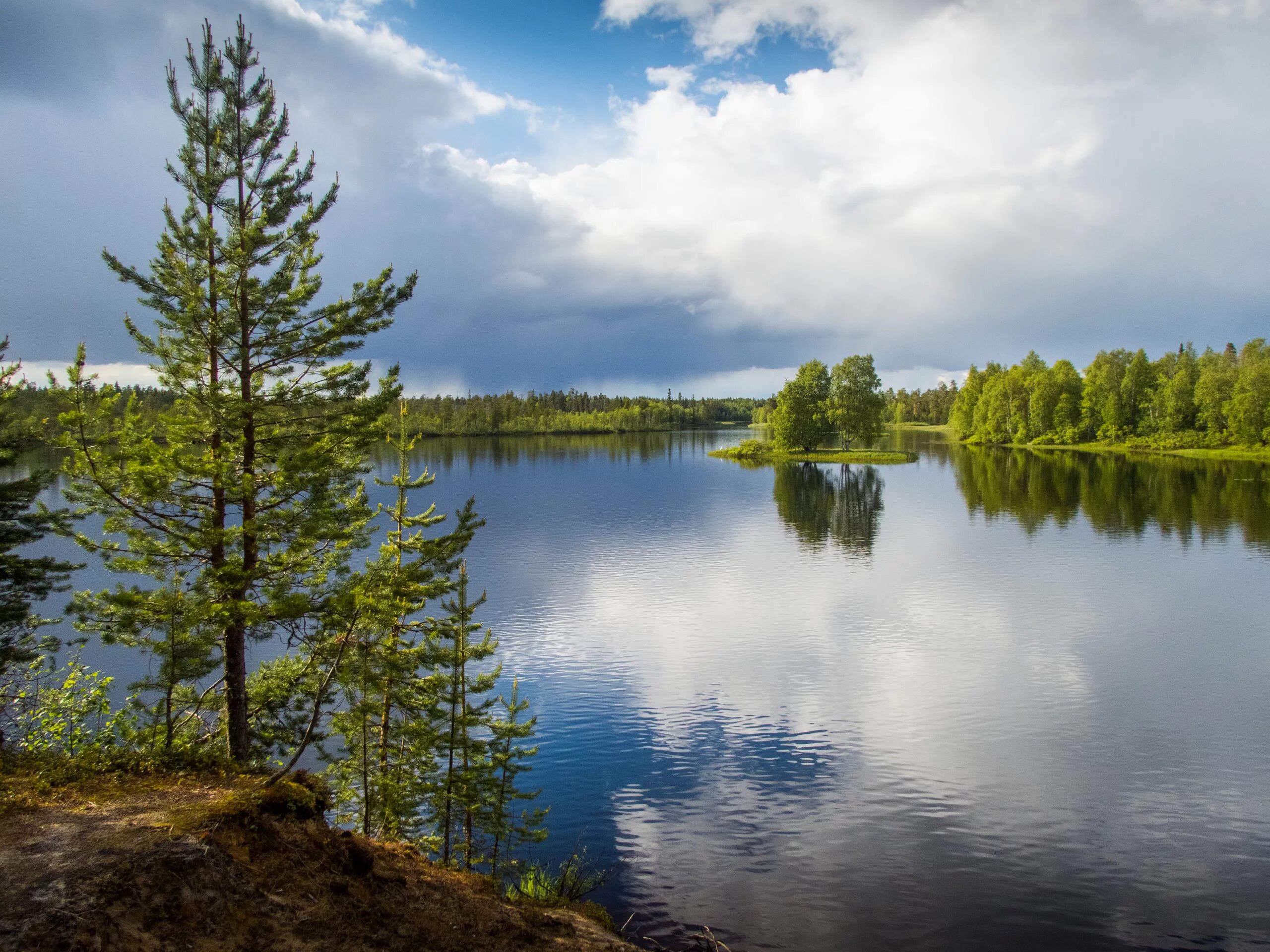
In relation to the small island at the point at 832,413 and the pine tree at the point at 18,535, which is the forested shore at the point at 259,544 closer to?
the pine tree at the point at 18,535

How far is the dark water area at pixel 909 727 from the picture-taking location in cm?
1394

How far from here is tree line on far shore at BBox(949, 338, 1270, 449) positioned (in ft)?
347

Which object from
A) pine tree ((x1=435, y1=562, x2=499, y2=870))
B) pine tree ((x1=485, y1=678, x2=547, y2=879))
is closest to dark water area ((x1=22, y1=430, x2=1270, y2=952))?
pine tree ((x1=485, y1=678, x2=547, y2=879))

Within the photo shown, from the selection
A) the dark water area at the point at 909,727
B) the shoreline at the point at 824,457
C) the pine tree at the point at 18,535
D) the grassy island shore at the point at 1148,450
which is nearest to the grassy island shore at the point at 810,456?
the shoreline at the point at 824,457

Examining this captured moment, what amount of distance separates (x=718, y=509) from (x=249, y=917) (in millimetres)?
59955

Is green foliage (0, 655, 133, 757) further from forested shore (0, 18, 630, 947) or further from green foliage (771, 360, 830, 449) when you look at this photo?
green foliage (771, 360, 830, 449)

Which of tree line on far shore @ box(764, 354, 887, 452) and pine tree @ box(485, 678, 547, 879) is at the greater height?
tree line on far shore @ box(764, 354, 887, 452)

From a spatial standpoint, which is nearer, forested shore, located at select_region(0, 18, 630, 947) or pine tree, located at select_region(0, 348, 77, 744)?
forested shore, located at select_region(0, 18, 630, 947)

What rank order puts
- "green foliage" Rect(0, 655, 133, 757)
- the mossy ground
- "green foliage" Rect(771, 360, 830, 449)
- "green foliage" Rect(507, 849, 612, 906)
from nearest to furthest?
the mossy ground, "green foliage" Rect(507, 849, 612, 906), "green foliage" Rect(0, 655, 133, 757), "green foliage" Rect(771, 360, 830, 449)

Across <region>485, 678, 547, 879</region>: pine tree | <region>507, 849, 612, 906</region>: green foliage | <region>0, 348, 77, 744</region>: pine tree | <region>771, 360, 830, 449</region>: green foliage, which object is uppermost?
<region>771, 360, 830, 449</region>: green foliage

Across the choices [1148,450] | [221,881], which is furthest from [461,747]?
[1148,450]

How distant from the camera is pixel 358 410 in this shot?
1633 centimetres

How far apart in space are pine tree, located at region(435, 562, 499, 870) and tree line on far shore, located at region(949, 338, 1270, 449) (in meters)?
125

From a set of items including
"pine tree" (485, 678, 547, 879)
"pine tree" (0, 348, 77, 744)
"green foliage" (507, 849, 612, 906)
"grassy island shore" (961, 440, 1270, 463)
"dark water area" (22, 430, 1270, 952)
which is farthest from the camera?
"grassy island shore" (961, 440, 1270, 463)
